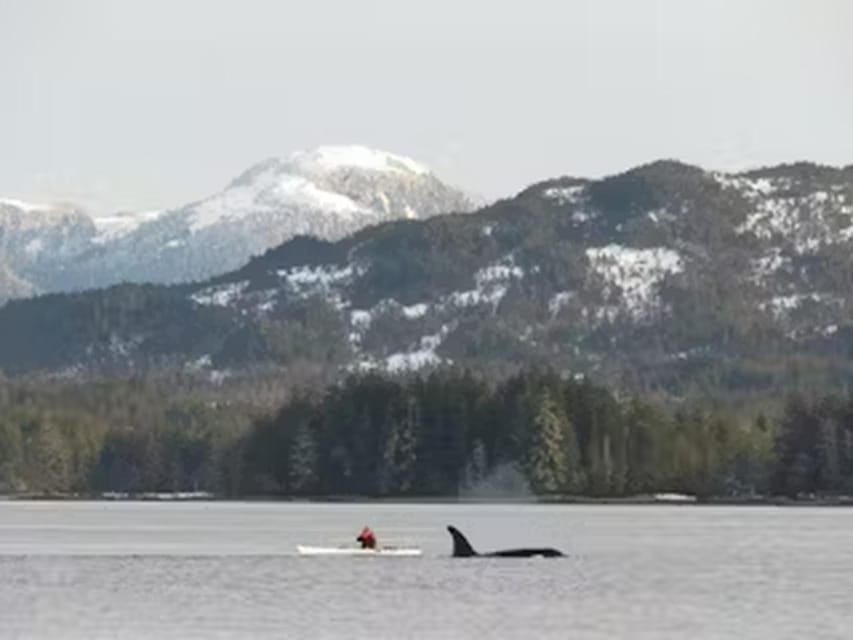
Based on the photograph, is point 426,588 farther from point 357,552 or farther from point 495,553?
point 495,553

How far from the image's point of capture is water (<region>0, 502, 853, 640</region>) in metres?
81.6

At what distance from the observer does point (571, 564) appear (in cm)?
11912

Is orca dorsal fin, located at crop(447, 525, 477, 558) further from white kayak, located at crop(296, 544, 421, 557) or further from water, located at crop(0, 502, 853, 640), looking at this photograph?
white kayak, located at crop(296, 544, 421, 557)

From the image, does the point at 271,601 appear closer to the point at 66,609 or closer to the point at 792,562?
the point at 66,609

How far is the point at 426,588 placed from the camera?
335 feet

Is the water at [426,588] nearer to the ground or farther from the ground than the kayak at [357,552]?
nearer to the ground

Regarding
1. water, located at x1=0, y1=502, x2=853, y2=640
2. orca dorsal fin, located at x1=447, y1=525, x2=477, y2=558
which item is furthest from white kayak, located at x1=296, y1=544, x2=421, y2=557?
orca dorsal fin, located at x1=447, y1=525, x2=477, y2=558

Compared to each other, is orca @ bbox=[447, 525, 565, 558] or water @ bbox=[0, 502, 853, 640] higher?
orca @ bbox=[447, 525, 565, 558]

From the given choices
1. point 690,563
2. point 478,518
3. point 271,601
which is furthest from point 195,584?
point 478,518

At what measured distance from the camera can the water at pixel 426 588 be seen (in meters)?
81.6

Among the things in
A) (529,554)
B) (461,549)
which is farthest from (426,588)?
(461,549)

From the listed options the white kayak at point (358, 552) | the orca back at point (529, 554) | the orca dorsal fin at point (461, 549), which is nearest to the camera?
the orca back at point (529, 554)

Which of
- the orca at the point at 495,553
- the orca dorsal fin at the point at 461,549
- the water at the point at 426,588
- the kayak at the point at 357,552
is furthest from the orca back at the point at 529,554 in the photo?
the kayak at the point at 357,552

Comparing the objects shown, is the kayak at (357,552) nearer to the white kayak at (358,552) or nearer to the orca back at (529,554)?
the white kayak at (358,552)
